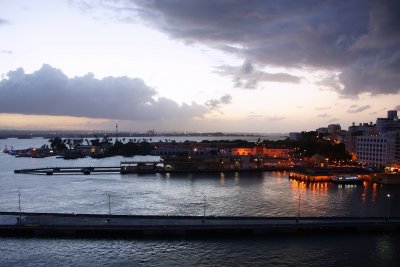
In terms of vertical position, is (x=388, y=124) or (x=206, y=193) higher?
(x=388, y=124)

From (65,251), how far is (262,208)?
34.7ft

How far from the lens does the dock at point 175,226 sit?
594 inches

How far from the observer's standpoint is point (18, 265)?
12.4 meters

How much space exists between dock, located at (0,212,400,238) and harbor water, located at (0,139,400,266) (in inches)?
17.0

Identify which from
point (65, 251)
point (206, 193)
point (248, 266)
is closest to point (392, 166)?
point (206, 193)

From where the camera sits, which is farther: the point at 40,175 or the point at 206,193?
the point at 40,175

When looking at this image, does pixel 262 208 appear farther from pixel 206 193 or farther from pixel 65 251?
pixel 65 251

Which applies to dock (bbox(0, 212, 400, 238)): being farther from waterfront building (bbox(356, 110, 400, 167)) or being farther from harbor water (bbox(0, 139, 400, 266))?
waterfront building (bbox(356, 110, 400, 167))

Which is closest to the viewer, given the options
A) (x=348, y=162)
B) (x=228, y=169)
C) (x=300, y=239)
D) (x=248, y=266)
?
(x=248, y=266)

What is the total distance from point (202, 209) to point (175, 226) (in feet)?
16.1

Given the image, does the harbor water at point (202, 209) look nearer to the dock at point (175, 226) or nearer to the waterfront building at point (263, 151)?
the dock at point (175, 226)

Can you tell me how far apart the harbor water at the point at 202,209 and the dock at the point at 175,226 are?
1.41 ft

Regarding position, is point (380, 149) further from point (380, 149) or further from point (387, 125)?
point (387, 125)

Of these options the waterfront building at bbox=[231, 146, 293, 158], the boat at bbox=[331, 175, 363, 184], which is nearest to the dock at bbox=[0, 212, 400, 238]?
the boat at bbox=[331, 175, 363, 184]
